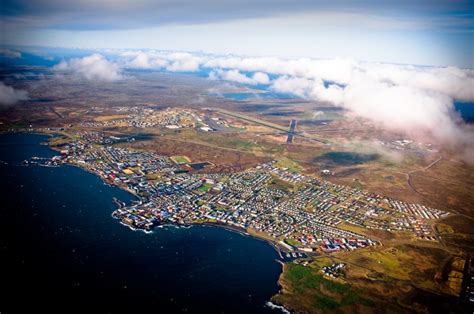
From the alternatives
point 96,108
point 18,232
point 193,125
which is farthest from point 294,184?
point 96,108

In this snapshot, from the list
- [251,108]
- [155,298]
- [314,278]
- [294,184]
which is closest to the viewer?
[155,298]

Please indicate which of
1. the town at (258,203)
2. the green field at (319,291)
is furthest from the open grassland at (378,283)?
the town at (258,203)

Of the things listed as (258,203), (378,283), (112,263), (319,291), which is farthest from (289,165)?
(112,263)

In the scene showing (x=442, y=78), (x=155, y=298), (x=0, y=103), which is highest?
(x=442, y=78)

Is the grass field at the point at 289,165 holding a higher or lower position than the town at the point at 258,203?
higher

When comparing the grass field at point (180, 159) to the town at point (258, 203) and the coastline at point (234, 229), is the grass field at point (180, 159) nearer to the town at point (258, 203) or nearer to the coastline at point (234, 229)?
the town at point (258, 203)

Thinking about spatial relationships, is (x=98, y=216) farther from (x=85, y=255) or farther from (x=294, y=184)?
(x=294, y=184)

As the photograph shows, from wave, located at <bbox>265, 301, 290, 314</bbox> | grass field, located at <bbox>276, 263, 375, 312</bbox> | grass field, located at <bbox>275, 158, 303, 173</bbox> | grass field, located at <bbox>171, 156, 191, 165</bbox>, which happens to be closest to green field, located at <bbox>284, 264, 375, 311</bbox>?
grass field, located at <bbox>276, 263, 375, 312</bbox>

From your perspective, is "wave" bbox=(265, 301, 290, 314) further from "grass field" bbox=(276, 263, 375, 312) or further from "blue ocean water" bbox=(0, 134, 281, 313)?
"grass field" bbox=(276, 263, 375, 312)

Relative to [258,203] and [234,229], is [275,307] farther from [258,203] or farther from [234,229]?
[258,203]
